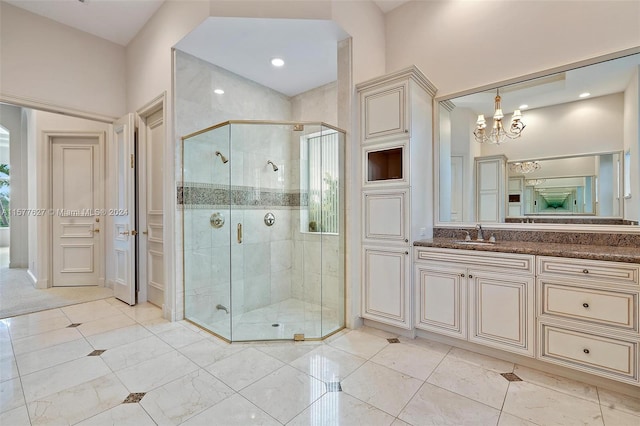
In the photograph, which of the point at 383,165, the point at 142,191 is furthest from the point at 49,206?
the point at 383,165

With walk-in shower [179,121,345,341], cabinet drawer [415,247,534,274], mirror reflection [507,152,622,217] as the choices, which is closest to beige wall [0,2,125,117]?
walk-in shower [179,121,345,341]

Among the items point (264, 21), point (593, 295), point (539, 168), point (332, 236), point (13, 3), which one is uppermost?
point (13, 3)

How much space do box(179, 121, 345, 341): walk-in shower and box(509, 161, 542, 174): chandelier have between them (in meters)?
1.57

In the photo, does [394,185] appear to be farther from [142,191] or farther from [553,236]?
[142,191]

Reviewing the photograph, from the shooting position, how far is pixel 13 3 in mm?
2943

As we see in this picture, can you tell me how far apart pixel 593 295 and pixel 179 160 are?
11.7 ft

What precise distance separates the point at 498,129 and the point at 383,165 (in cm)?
109

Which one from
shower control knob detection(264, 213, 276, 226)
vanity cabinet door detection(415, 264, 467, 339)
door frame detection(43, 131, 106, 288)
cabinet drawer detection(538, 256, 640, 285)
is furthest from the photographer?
door frame detection(43, 131, 106, 288)


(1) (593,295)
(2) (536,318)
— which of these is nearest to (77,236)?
(2) (536,318)

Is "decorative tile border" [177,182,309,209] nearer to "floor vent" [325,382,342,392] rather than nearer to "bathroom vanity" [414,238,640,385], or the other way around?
"bathroom vanity" [414,238,640,385]

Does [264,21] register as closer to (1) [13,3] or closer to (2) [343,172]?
(2) [343,172]

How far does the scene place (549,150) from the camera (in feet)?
8.10

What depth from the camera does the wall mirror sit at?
213 cm

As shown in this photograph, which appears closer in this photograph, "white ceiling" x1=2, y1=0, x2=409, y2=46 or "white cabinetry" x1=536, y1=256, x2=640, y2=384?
"white cabinetry" x1=536, y1=256, x2=640, y2=384
